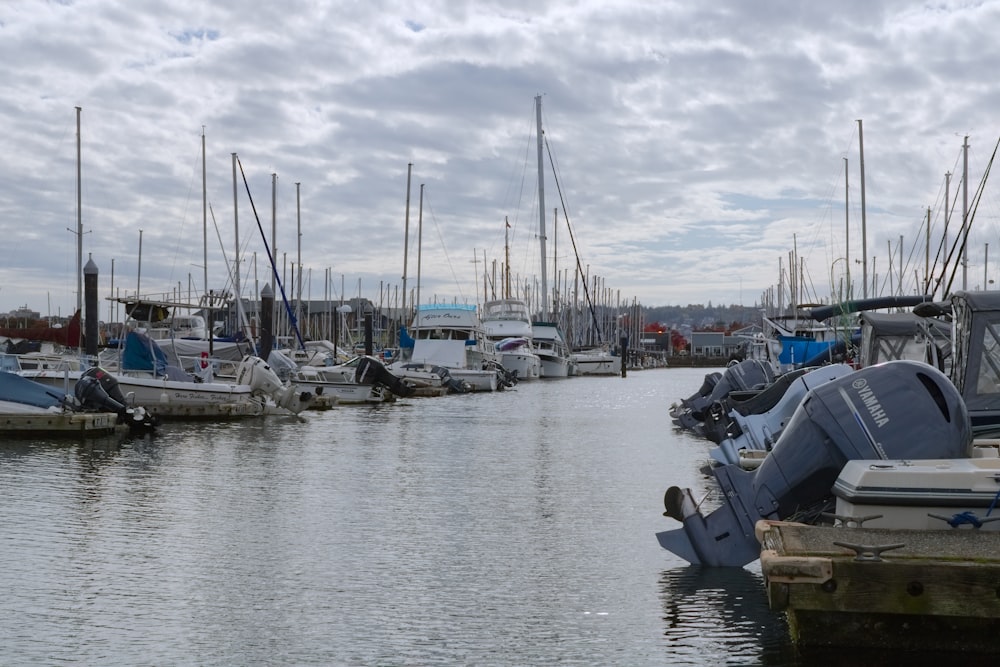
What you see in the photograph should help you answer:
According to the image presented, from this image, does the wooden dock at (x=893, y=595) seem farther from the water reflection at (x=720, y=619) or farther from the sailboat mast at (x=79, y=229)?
the sailboat mast at (x=79, y=229)

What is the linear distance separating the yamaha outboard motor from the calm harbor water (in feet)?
65.7

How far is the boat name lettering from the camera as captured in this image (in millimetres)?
9102

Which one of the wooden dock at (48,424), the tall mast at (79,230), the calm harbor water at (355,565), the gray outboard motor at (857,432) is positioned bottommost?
the calm harbor water at (355,565)

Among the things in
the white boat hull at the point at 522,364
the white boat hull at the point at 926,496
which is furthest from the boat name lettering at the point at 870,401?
the white boat hull at the point at 522,364

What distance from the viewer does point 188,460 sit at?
21.9 m

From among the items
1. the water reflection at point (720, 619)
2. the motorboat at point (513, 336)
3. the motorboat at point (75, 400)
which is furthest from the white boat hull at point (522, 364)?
the water reflection at point (720, 619)

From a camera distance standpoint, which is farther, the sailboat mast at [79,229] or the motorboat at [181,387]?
the sailboat mast at [79,229]

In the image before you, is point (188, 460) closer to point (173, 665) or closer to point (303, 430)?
point (303, 430)

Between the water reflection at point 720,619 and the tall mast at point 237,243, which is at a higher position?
the tall mast at point 237,243

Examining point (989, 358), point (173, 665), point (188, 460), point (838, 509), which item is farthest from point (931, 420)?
point (188, 460)

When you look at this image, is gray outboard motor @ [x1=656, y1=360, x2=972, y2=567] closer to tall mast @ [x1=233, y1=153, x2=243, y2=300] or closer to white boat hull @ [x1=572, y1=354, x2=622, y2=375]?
tall mast @ [x1=233, y1=153, x2=243, y2=300]

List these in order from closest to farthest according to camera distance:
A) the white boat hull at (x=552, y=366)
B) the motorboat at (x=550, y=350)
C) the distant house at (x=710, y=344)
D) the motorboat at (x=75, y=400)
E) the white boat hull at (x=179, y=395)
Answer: the motorboat at (x=75, y=400)
the white boat hull at (x=179, y=395)
the white boat hull at (x=552, y=366)
the motorboat at (x=550, y=350)
the distant house at (x=710, y=344)

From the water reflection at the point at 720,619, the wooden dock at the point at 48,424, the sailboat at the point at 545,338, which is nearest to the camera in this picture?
the water reflection at the point at 720,619

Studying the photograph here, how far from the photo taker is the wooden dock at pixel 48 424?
2445 centimetres
